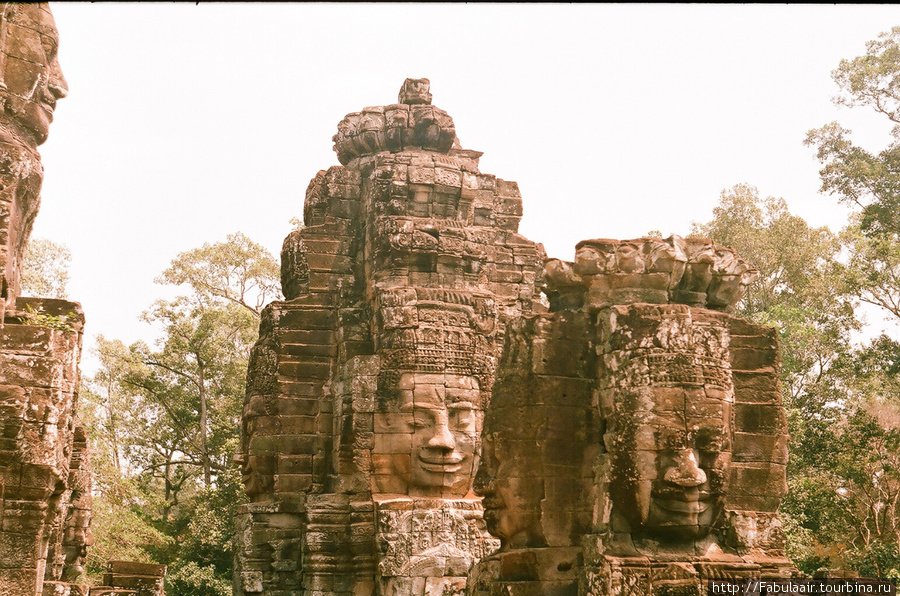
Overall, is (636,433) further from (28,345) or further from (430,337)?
(430,337)

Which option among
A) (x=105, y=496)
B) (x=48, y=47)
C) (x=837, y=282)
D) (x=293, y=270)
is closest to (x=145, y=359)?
(x=105, y=496)

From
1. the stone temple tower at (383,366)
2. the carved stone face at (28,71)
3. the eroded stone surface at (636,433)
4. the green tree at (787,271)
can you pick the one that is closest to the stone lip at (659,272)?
the eroded stone surface at (636,433)

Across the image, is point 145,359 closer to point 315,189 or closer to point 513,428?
point 315,189

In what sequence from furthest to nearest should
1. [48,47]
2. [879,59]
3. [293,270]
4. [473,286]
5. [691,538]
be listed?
[879,59] → [293,270] → [473,286] → [48,47] → [691,538]

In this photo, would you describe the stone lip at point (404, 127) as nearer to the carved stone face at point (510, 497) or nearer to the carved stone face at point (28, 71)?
the carved stone face at point (28, 71)

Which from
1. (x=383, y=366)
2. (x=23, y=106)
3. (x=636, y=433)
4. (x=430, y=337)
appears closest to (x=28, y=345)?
(x=23, y=106)

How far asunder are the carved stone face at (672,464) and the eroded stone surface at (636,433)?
0.4 inches

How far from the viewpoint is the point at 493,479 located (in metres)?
10.2

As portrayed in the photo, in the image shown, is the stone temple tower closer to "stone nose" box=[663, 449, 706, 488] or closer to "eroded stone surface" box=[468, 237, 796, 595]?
"eroded stone surface" box=[468, 237, 796, 595]

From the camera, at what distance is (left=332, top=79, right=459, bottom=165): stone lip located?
18.4 m

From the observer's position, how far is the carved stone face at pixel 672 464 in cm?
902

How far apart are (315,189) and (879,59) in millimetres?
14160

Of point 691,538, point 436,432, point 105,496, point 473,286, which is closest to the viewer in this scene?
point 691,538

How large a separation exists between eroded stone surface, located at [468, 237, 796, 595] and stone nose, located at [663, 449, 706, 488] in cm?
1
